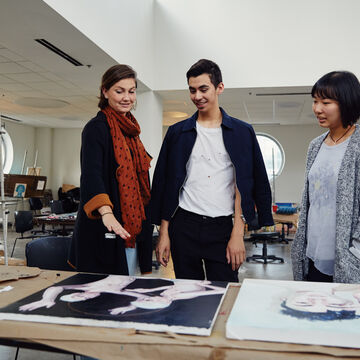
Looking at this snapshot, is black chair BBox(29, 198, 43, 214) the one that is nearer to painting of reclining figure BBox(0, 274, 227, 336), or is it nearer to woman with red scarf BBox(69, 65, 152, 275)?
woman with red scarf BBox(69, 65, 152, 275)

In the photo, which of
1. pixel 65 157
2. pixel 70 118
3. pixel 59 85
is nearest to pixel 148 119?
pixel 59 85

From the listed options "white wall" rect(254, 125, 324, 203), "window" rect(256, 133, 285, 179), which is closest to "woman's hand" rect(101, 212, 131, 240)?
"white wall" rect(254, 125, 324, 203)

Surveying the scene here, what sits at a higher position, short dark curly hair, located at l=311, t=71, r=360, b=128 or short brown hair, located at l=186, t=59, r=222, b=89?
short brown hair, located at l=186, t=59, r=222, b=89

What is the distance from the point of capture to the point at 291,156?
1364 cm

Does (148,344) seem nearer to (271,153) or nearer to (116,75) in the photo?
(116,75)

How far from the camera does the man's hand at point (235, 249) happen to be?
1.73 meters

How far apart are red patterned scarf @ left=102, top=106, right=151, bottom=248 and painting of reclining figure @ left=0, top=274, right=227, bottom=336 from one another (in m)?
0.37

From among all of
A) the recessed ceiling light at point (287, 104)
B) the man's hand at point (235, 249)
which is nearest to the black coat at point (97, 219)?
the man's hand at point (235, 249)

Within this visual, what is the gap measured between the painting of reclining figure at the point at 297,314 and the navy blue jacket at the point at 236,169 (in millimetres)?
582

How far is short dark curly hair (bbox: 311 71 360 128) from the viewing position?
157 cm

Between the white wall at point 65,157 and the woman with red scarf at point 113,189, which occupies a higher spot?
the white wall at point 65,157

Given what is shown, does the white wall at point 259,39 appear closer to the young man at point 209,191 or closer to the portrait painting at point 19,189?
the portrait painting at point 19,189

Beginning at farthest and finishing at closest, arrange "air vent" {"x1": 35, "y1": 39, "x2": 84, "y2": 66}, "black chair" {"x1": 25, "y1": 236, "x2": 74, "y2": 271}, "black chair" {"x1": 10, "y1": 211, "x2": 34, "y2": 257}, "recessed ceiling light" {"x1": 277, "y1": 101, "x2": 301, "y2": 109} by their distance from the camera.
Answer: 1. "recessed ceiling light" {"x1": 277, "y1": 101, "x2": 301, "y2": 109}
2. "black chair" {"x1": 10, "y1": 211, "x2": 34, "y2": 257}
3. "air vent" {"x1": 35, "y1": 39, "x2": 84, "y2": 66}
4. "black chair" {"x1": 25, "y1": 236, "x2": 74, "y2": 271}

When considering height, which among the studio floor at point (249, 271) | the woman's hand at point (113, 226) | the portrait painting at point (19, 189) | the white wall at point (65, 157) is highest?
the white wall at point (65, 157)
